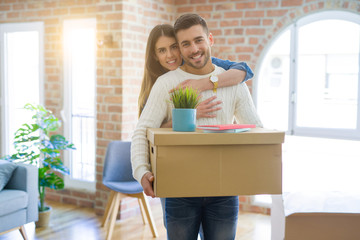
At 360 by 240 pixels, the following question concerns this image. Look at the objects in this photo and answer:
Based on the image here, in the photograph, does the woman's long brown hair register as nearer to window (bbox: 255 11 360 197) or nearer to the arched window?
window (bbox: 255 11 360 197)

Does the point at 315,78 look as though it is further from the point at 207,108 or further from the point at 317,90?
the point at 207,108

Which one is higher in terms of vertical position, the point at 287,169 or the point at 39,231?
the point at 287,169

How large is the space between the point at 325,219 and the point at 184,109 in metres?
1.06

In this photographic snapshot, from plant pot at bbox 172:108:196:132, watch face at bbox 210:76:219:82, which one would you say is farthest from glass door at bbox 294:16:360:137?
plant pot at bbox 172:108:196:132

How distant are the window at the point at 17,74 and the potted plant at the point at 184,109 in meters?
3.81

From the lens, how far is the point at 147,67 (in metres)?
2.14

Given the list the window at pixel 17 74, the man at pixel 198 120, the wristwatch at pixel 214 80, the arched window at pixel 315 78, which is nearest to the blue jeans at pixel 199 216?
the man at pixel 198 120

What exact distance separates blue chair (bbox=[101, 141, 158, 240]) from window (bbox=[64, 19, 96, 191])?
2.53 feet

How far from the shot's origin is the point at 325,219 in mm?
2230

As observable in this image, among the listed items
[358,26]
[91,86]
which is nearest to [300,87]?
[358,26]

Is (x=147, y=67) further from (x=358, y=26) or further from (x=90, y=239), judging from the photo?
(x=358, y=26)

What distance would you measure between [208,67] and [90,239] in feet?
8.09

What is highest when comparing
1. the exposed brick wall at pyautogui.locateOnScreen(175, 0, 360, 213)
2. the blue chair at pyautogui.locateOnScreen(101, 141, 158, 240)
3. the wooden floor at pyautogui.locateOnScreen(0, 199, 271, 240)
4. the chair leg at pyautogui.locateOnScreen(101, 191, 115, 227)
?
the exposed brick wall at pyautogui.locateOnScreen(175, 0, 360, 213)

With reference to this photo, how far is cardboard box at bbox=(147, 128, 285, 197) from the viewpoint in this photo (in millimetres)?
1596
